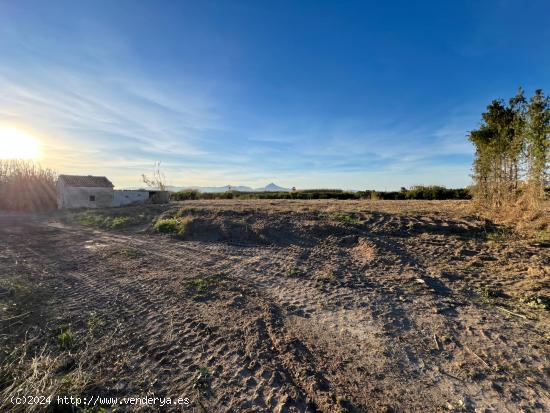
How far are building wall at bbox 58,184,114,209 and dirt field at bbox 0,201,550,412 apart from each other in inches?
908

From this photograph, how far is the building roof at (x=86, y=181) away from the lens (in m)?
27.6

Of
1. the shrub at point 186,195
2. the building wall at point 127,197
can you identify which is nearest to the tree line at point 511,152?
the building wall at point 127,197

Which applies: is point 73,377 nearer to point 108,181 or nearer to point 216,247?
point 216,247

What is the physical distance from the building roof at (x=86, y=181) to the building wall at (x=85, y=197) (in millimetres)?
502

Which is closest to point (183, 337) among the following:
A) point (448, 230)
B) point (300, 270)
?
point (300, 270)

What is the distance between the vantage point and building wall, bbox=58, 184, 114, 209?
27281 mm

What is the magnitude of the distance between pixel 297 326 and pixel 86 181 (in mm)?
31670

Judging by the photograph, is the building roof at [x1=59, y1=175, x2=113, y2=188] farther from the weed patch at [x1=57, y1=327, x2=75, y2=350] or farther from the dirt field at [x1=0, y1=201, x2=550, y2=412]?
the weed patch at [x1=57, y1=327, x2=75, y2=350]

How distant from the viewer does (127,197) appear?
28.7 meters

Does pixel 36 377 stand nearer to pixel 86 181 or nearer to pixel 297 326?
pixel 297 326

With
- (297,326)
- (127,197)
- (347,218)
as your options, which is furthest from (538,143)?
(127,197)

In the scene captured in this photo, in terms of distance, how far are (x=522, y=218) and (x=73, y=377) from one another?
10.3 metres

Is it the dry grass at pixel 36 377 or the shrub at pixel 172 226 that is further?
the shrub at pixel 172 226

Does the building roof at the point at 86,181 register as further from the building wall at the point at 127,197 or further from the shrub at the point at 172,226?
the shrub at the point at 172,226
